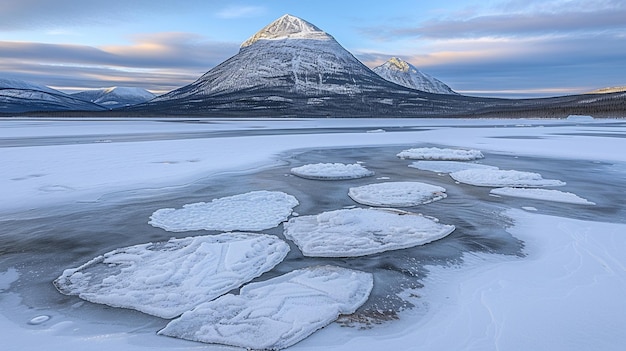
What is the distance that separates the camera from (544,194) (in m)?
9.20

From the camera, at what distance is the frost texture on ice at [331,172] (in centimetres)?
1175

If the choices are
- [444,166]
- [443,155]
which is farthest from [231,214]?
[443,155]

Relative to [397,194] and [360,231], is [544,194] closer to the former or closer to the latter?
[397,194]

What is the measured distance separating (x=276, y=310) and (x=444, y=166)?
443 inches

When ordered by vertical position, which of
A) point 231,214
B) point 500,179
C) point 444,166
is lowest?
point 231,214

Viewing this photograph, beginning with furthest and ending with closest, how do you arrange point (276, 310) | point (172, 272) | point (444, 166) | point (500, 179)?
point (444, 166) → point (500, 179) → point (172, 272) → point (276, 310)

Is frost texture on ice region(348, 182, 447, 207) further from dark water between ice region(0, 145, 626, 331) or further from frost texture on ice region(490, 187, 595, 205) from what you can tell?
frost texture on ice region(490, 187, 595, 205)

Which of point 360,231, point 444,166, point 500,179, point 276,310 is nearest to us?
point 276,310

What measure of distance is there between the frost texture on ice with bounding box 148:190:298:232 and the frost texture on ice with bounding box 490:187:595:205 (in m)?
4.96

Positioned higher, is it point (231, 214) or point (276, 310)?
point (276, 310)

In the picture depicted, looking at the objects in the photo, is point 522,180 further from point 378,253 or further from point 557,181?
point 378,253

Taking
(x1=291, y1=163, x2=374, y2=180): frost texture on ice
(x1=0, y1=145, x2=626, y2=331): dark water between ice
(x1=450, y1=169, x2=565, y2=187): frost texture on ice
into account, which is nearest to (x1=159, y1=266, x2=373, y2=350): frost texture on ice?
(x1=0, y1=145, x2=626, y2=331): dark water between ice

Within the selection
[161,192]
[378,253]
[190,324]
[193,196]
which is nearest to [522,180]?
[378,253]

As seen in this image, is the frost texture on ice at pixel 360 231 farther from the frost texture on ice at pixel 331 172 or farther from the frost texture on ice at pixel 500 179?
the frost texture on ice at pixel 500 179
